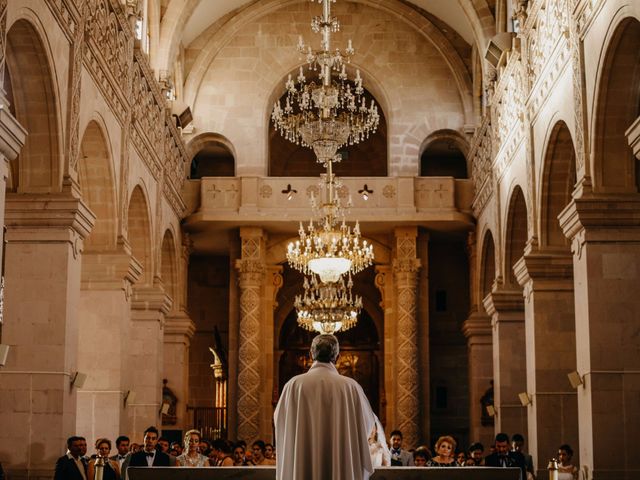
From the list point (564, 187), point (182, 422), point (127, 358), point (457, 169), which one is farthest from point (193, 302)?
point (564, 187)

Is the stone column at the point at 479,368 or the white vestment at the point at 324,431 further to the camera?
the stone column at the point at 479,368

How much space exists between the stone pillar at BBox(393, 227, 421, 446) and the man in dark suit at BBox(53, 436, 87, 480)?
1354 cm

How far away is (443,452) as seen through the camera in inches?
490

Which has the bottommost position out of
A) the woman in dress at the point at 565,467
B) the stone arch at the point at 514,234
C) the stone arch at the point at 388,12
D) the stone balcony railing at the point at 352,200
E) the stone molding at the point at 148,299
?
the woman in dress at the point at 565,467

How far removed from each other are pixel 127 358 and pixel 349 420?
1173cm

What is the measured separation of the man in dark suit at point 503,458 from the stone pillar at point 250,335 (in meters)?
12.1

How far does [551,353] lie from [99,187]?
7.86 m

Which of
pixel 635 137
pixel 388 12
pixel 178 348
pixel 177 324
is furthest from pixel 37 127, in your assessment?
pixel 388 12

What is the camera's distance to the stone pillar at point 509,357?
2109 cm

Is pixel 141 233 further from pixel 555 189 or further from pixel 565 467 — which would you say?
pixel 565 467

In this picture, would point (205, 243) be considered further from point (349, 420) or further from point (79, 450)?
point (349, 420)

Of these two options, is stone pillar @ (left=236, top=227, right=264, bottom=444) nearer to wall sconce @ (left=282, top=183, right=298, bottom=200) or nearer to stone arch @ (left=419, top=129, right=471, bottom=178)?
wall sconce @ (left=282, top=183, right=298, bottom=200)

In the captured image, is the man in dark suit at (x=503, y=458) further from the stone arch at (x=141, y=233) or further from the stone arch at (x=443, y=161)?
the stone arch at (x=443, y=161)

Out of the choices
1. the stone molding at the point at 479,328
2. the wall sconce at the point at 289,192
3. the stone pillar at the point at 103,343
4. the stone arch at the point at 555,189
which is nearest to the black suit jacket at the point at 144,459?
the stone pillar at the point at 103,343
